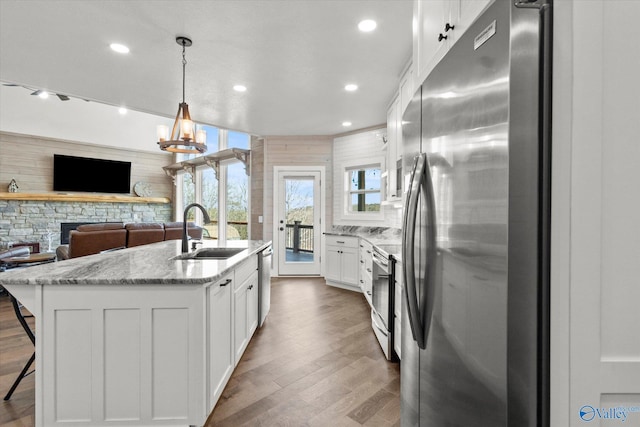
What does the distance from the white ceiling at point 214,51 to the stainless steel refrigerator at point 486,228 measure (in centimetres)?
187

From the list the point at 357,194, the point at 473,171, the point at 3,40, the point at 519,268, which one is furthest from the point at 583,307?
the point at 357,194

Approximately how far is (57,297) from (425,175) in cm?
193

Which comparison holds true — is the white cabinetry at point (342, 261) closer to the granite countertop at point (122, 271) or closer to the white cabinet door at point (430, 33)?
the granite countertop at point (122, 271)

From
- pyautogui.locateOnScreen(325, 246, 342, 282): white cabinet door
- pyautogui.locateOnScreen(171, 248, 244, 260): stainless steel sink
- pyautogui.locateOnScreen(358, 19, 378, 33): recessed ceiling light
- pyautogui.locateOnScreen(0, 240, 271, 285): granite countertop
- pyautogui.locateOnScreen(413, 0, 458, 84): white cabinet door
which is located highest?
pyautogui.locateOnScreen(358, 19, 378, 33): recessed ceiling light

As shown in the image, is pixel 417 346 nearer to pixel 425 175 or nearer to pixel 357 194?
pixel 425 175

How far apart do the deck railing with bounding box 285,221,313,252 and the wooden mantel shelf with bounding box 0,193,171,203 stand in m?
4.91

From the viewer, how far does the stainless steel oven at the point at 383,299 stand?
8.32 ft

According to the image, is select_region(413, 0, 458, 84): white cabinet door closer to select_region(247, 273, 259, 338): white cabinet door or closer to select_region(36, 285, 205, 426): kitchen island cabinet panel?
select_region(36, 285, 205, 426): kitchen island cabinet panel

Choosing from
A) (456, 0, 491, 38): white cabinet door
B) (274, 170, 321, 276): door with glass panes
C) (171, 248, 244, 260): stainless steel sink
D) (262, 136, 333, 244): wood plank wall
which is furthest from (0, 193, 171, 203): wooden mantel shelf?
(456, 0, 491, 38): white cabinet door

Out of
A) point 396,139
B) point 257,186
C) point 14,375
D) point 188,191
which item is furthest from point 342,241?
point 188,191

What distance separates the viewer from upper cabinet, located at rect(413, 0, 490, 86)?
2.84 ft

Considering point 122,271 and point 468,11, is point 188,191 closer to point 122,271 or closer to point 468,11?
point 122,271

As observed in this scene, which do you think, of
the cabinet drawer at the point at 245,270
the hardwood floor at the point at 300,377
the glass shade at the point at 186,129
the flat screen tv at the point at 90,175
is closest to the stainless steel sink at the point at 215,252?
the cabinet drawer at the point at 245,270

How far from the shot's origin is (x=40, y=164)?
6.96 m
